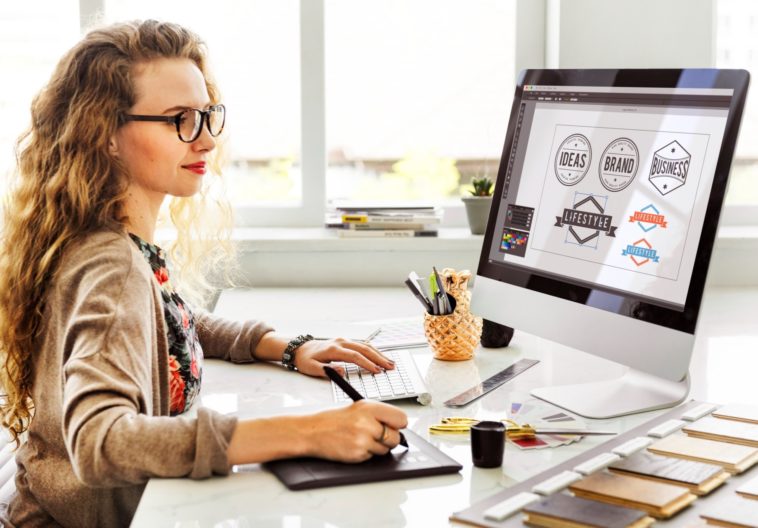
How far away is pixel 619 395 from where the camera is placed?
1.44 meters

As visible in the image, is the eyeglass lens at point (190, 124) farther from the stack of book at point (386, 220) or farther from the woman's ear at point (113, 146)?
the stack of book at point (386, 220)

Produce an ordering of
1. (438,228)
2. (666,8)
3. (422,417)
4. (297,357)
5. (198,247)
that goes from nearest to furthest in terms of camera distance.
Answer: (422,417) < (297,357) < (198,247) < (666,8) < (438,228)

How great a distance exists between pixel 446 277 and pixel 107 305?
0.72 metres

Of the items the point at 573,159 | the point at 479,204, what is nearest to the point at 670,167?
the point at 573,159

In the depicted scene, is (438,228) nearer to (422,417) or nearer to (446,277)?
(446,277)

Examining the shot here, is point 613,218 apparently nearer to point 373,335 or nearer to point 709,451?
point 709,451

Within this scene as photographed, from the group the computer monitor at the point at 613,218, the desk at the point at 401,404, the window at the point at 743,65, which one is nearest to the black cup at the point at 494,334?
the desk at the point at 401,404

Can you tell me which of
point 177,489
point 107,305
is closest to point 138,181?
point 107,305

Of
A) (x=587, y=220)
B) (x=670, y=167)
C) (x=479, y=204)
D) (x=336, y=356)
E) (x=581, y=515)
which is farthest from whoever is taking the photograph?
(x=479, y=204)

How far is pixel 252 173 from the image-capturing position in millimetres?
2805

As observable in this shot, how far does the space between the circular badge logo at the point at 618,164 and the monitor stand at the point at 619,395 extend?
0.96 ft

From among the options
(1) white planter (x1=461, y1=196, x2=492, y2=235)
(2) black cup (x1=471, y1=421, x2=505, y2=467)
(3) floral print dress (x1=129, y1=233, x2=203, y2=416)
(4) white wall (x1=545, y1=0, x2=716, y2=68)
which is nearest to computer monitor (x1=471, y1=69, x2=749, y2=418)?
(2) black cup (x1=471, y1=421, x2=505, y2=467)

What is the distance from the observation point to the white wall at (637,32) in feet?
8.25

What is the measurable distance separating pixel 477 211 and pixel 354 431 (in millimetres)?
1439
